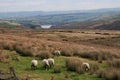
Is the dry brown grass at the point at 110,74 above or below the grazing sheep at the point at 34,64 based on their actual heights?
above

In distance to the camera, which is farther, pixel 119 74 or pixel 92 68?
pixel 92 68

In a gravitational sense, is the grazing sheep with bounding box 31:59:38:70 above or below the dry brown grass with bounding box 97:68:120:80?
below

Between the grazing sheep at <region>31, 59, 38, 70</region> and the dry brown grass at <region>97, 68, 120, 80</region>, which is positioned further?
the grazing sheep at <region>31, 59, 38, 70</region>

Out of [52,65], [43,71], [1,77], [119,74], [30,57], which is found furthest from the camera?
[30,57]

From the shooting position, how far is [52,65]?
2198 cm

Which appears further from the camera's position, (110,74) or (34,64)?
(34,64)

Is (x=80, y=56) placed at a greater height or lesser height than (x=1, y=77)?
lesser

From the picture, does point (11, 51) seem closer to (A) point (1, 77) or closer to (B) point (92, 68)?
(B) point (92, 68)

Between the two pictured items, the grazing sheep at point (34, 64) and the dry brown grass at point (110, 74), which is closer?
Result: the dry brown grass at point (110, 74)

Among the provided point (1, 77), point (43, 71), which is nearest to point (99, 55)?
point (43, 71)

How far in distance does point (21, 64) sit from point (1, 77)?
785 centimetres

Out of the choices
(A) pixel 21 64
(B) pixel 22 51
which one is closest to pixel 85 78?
(A) pixel 21 64

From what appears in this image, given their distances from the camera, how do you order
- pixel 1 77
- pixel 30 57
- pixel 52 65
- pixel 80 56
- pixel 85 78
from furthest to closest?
1. pixel 80 56
2. pixel 30 57
3. pixel 52 65
4. pixel 85 78
5. pixel 1 77

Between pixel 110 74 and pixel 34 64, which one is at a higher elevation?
pixel 110 74
